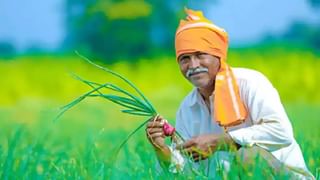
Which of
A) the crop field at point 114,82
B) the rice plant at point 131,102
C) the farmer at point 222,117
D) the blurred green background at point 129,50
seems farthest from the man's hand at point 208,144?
the blurred green background at point 129,50

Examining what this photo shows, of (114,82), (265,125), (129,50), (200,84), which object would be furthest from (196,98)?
(129,50)

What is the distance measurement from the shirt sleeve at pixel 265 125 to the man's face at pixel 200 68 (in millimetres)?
173

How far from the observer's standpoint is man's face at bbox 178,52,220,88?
11.9 feet

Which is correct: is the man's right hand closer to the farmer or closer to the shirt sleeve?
the farmer

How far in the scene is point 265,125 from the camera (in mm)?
3514

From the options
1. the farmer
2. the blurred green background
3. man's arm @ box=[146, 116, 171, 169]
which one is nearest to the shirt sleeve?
the farmer

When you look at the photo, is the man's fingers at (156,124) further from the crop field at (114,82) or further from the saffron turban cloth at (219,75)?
the crop field at (114,82)

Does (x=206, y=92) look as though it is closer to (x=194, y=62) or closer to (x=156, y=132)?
(x=194, y=62)

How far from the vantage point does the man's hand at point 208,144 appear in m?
3.50

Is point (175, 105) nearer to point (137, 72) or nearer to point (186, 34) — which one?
point (137, 72)

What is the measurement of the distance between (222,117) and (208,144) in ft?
0.57

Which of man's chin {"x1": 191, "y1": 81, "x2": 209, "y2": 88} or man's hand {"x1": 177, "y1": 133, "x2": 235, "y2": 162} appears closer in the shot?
man's hand {"x1": 177, "y1": 133, "x2": 235, "y2": 162}

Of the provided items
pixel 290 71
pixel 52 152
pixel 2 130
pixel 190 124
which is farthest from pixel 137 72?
pixel 190 124

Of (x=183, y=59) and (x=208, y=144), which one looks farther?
(x=183, y=59)
